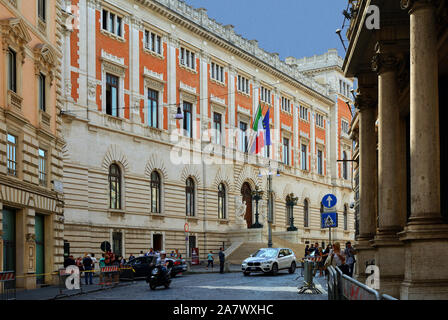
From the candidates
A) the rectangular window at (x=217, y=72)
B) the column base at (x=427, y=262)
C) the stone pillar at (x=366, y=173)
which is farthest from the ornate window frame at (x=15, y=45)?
the rectangular window at (x=217, y=72)

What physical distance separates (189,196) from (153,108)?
7552 millimetres

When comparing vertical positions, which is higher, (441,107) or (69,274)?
(441,107)

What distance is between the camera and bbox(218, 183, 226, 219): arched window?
56344 millimetres

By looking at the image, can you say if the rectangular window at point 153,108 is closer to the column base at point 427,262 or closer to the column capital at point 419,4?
the column capital at point 419,4

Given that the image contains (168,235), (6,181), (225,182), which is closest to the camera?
(6,181)

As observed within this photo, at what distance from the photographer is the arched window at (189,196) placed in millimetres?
51938

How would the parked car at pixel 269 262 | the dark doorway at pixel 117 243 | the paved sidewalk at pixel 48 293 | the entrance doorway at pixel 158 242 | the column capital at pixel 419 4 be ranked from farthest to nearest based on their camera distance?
the entrance doorway at pixel 158 242, the dark doorway at pixel 117 243, the parked car at pixel 269 262, the paved sidewalk at pixel 48 293, the column capital at pixel 419 4

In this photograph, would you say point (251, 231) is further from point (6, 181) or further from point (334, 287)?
point (334, 287)

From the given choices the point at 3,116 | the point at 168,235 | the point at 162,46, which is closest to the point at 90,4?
the point at 162,46

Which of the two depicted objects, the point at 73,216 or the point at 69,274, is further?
the point at 73,216

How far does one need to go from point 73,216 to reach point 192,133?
15.1 m

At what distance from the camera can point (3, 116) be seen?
2467 centimetres

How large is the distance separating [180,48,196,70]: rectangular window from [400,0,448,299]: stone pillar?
38.5m

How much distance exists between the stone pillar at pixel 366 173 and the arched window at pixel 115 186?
943 inches
